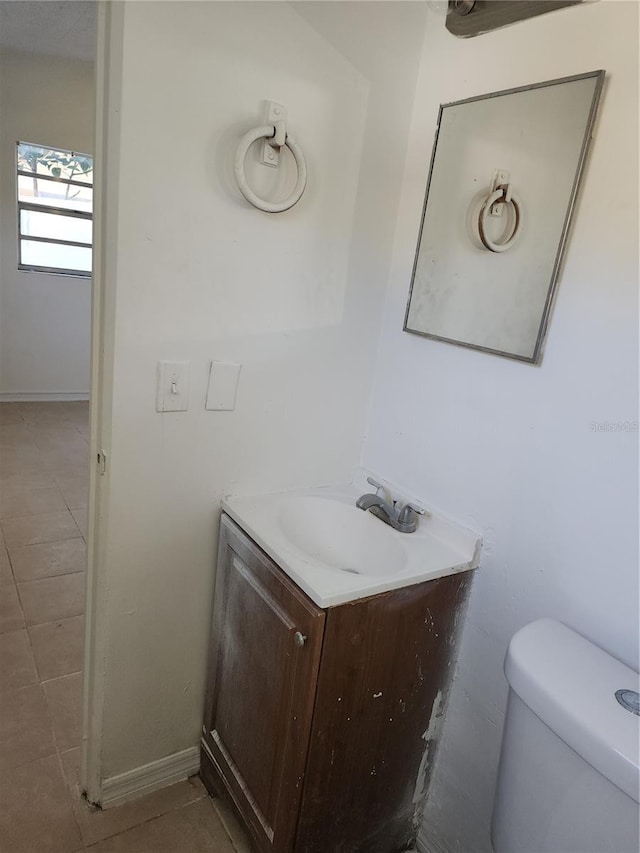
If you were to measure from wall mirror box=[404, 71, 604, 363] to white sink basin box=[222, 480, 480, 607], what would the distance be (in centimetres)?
47

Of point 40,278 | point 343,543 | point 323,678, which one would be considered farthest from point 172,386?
point 40,278

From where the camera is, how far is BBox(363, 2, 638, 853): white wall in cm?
97

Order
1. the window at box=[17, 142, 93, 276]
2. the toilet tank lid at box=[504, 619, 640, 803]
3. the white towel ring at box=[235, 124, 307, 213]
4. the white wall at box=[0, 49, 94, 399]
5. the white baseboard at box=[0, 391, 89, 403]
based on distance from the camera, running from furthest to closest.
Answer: the white baseboard at box=[0, 391, 89, 403] → the window at box=[17, 142, 93, 276] → the white wall at box=[0, 49, 94, 399] → the white towel ring at box=[235, 124, 307, 213] → the toilet tank lid at box=[504, 619, 640, 803]

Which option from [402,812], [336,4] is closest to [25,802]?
[402,812]

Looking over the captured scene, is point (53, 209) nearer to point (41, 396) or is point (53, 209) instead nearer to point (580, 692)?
point (41, 396)

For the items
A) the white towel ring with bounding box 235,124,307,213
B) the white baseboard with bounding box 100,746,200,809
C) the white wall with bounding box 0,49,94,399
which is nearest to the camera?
the white towel ring with bounding box 235,124,307,213

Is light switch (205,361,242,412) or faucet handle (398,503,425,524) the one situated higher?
light switch (205,361,242,412)

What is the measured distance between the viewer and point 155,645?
1.39 m

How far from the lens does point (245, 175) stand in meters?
1.15

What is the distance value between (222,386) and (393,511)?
0.53m

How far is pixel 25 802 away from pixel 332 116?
6.14 feet

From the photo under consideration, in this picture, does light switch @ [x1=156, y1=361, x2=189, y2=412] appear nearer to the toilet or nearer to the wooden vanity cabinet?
the wooden vanity cabinet

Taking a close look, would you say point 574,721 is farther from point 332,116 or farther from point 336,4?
point 336,4

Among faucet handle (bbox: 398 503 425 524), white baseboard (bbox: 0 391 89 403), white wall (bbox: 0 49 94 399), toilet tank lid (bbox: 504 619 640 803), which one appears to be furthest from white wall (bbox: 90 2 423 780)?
white baseboard (bbox: 0 391 89 403)
